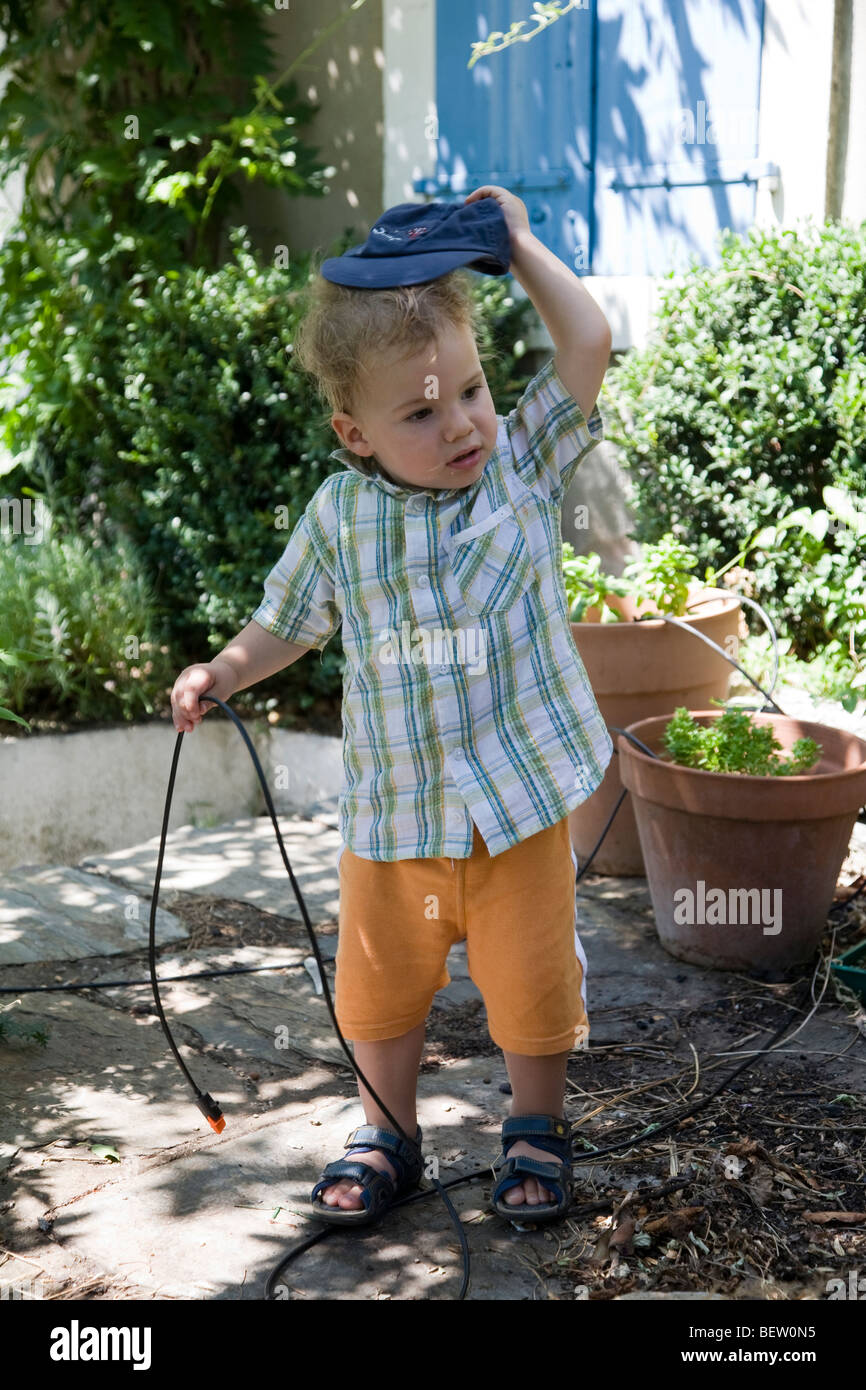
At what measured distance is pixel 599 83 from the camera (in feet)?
16.3

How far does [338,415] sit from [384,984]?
37.2 inches

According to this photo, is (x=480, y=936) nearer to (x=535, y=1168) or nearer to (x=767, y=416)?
(x=535, y=1168)

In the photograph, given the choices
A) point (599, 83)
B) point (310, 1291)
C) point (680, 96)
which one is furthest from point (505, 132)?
point (310, 1291)

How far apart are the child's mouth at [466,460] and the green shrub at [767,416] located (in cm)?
224

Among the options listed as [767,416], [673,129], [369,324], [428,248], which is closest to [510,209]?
[428,248]

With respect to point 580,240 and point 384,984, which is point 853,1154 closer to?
point 384,984

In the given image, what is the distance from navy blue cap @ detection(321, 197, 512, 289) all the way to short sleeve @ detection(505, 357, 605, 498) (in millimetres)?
209

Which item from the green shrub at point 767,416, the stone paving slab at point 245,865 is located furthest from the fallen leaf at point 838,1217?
the green shrub at point 767,416

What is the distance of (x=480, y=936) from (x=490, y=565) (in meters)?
0.61

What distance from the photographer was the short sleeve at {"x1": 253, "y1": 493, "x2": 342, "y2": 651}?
7.26 ft

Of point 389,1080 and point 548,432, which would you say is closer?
point 548,432

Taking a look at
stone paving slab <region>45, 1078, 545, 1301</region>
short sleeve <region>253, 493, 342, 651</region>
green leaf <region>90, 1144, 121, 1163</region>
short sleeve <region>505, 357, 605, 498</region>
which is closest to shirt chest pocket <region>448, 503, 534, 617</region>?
short sleeve <region>505, 357, 605, 498</region>

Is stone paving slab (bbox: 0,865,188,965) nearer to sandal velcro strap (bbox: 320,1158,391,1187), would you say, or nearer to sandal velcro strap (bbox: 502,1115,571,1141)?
sandal velcro strap (bbox: 320,1158,391,1187)

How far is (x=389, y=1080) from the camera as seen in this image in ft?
7.43
